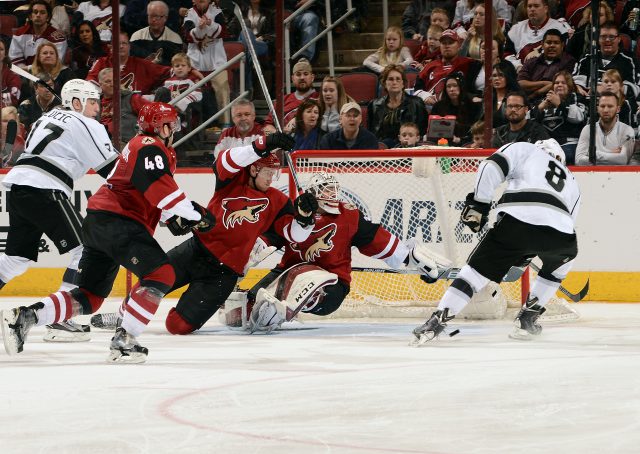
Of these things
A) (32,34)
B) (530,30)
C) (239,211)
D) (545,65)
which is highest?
(32,34)

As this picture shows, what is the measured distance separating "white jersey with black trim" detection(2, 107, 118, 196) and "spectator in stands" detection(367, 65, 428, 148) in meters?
2.60

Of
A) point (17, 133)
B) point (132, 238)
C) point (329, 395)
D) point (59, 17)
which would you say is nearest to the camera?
point (329, 395)

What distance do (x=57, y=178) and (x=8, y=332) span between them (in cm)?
96

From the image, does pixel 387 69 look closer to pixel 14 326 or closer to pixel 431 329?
pixel 431 329

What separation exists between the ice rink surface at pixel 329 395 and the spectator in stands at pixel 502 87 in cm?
198

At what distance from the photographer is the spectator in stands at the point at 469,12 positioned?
857cm

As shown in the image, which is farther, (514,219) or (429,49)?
(429,49)

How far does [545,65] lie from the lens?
8.02 meters

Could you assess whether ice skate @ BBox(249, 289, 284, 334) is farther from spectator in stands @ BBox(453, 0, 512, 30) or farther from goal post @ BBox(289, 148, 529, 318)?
spectator in stands @ BBox(453, 0, 512, 30)

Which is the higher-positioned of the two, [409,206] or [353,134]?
[353,134]

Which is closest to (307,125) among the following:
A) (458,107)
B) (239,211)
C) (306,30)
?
(458,107)

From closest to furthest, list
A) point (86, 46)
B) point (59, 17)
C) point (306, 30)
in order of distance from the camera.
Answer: point (306, 30) < point (86, 46) < point (59, 17)

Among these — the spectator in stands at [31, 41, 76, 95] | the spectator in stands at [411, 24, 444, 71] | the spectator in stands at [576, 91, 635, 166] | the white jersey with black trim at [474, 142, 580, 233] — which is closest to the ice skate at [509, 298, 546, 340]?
the white jersey with black trim at [474, 142, 580, 233]

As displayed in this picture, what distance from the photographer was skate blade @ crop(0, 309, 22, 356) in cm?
484
